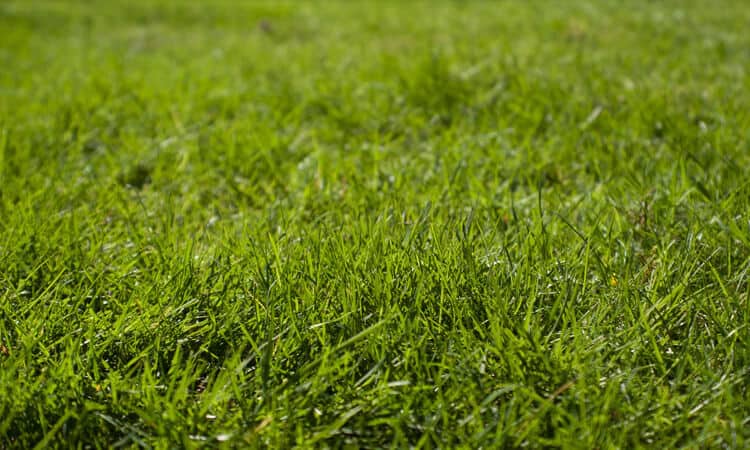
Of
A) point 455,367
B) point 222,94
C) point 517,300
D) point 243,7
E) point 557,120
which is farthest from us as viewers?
point 243,7

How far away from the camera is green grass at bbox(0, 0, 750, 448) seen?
1461 mm

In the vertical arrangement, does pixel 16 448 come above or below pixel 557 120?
below

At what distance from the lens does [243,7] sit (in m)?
8.41

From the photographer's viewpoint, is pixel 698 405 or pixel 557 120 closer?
pixel 698 405

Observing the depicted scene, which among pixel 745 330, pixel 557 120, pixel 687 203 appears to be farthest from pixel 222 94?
pixel 745 330

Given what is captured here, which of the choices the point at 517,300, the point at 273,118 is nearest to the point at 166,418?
the point at 517,300

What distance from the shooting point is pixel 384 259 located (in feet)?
6.10

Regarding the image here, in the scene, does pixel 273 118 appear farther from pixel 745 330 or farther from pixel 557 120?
pixel 745 330

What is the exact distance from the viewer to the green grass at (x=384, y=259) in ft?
4.79

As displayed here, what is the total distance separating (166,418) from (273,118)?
242 centimetres

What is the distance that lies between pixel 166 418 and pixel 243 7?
778 centimetres

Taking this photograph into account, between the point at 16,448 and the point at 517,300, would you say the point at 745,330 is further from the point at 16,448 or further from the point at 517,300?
the point at 16,448

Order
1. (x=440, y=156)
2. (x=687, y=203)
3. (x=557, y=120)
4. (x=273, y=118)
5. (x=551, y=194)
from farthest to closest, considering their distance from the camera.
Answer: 1. (x=273, y=118)
2. (x=557, y=120)
3. (x=440, y=156)
4. (x=551, y=194)
5. (x=687, y=203)

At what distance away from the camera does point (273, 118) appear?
3.63m
